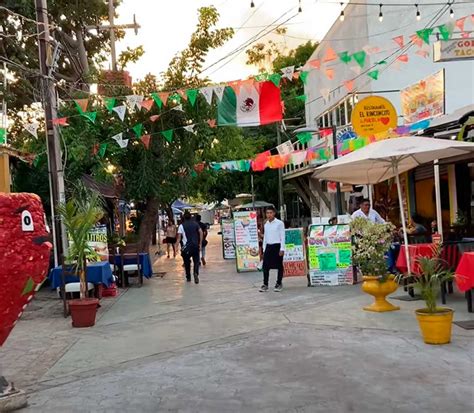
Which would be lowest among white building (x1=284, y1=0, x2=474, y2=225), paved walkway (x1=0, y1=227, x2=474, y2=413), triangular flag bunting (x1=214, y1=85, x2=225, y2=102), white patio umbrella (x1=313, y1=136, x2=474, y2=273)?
paved walkway (x1=0, y1=227, x2=474, y2=413)

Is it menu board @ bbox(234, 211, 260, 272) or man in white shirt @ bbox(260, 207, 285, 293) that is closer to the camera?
man in white shirt @ bbox(260, 207, 285, 293)

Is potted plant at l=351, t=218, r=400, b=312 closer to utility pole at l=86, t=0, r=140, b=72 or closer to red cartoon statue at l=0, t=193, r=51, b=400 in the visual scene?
red cartoon statue at l=0, t=193, r=51, b=400

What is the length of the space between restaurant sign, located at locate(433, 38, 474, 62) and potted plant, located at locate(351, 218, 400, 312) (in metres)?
2.88

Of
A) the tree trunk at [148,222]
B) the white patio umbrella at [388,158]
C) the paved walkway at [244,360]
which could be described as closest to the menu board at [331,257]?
the white patio umbrella at [388,158]

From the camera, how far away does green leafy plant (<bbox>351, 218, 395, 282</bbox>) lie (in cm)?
769

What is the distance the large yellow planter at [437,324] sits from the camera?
590 centimetres

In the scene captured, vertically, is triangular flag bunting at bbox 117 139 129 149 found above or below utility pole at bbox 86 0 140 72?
below

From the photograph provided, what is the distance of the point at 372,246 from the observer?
771cm

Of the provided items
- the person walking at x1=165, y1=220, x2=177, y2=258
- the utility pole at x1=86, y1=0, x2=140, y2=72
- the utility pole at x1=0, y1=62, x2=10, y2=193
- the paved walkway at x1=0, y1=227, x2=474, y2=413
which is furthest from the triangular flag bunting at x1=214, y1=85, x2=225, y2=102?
the person walking at x1=165, y1=220, x2=177, y2=258

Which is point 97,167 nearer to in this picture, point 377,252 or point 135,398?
point 377,252

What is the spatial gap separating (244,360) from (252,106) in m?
7.36

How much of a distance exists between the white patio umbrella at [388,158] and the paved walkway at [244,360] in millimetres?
2206

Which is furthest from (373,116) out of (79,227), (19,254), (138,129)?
(19,254)

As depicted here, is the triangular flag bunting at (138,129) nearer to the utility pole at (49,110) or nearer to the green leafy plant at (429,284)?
the utility pole at (49,110)
